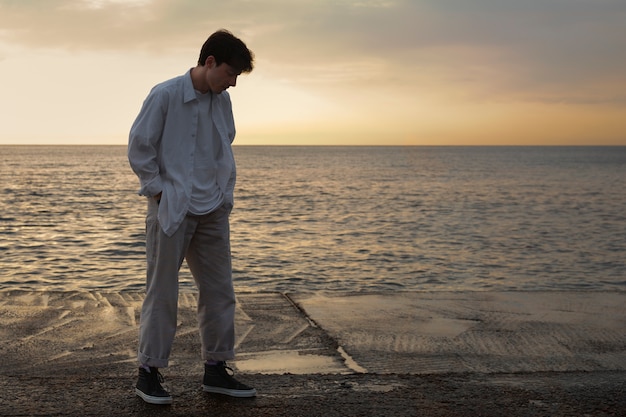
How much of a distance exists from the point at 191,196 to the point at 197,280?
51 cm

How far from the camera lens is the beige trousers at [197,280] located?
3.82 meters

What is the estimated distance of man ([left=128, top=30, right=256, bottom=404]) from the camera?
3734 millimetres

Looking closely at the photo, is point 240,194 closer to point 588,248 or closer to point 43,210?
point 43,210

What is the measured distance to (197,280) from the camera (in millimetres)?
4059

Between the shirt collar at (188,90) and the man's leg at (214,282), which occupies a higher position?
the shirt collar at (188,90)

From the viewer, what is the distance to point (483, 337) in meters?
5.25

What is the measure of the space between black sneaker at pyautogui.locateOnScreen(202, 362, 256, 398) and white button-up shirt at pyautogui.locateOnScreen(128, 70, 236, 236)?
0.78m

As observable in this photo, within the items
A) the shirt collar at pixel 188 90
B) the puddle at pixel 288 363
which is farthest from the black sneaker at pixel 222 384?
the shirt collar at pixel 188 90

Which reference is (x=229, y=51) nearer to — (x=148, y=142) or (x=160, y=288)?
(x=148, y=142)

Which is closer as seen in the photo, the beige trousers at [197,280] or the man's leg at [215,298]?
the beige trousers at [197,280]

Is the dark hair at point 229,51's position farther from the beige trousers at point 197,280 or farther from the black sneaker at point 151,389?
the black sneaker at point 151,389

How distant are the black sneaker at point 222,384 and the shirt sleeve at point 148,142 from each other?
966mm

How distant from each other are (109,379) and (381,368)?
1.52m

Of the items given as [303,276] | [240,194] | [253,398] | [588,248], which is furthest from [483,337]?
[240,194]
